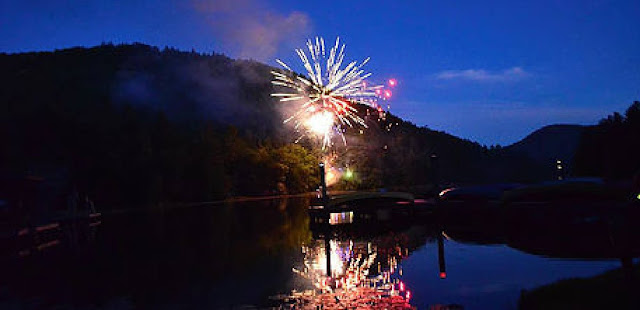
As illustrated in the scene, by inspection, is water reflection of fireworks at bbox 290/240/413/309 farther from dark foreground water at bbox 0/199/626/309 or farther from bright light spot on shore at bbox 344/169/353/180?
bright light spot on shore at bbox 344/169/353/180

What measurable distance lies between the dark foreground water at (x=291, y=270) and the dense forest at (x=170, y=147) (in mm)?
11840

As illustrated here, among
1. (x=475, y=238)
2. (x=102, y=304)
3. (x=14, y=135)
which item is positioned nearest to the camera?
(x=102, y=304)

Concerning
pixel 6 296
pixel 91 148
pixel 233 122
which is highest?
pixel 233 122

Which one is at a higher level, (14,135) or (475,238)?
(14,135)

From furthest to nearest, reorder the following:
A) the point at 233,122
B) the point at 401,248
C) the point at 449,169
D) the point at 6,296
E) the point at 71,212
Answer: the point at 233,122, the point at 449,169, the point at 71,212, the point at 401,248, the point at 6,296

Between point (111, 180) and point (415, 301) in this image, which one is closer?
point (415, 301)

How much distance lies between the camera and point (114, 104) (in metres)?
164

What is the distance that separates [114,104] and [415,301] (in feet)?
543

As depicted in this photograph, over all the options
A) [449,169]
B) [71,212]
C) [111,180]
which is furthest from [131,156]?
[449,169]

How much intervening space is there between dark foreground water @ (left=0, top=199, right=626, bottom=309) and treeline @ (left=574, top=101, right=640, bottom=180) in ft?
96.0

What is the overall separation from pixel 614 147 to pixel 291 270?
1888 inches

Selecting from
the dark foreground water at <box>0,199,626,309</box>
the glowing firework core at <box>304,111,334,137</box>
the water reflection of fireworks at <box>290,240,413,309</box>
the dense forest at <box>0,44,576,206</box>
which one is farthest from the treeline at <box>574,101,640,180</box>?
the water reflection of fireworks at <box>290,240,413,309</box>

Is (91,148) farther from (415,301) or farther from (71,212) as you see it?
(415,301)

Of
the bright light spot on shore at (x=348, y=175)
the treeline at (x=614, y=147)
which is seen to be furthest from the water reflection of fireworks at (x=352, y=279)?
the bright light spot on shore at (x=348, y=175)
